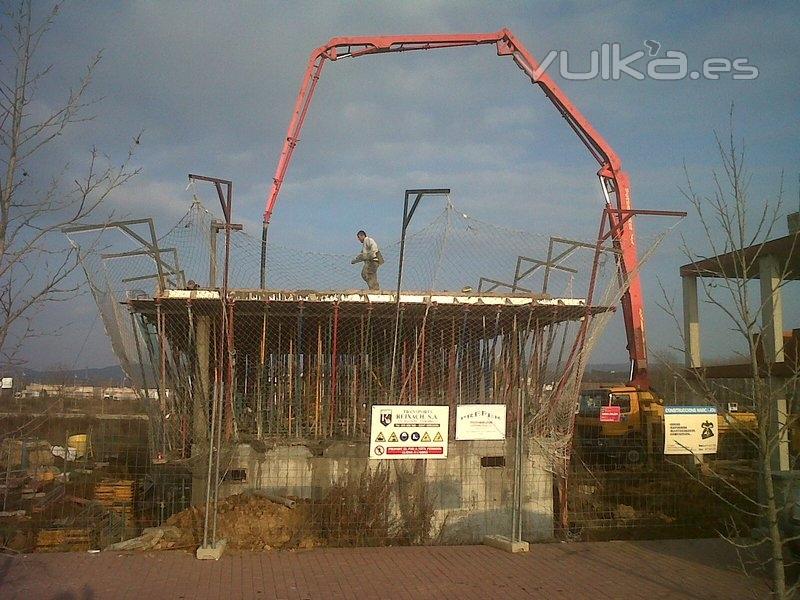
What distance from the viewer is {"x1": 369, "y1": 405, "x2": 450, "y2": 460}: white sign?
9.14 m

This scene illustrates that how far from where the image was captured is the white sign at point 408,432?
30.0 feet

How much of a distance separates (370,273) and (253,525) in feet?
14.9

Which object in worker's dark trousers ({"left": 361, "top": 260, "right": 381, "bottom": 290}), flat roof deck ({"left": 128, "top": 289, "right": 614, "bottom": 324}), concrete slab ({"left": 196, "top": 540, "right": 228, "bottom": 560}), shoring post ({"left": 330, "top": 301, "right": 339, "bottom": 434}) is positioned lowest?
concrete slab ({"left": 196, "top": 540, "right": 228, "bottom": 560})

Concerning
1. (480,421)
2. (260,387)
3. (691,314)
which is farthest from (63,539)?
(691,314)

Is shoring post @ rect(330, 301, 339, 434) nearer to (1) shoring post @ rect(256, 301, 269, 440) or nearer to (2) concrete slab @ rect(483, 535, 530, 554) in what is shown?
(1) shoring post @ rect(256, 301, 269, 440)

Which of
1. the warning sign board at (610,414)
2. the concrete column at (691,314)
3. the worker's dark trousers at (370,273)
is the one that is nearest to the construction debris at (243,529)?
the worker's dark trousers at (370,273)

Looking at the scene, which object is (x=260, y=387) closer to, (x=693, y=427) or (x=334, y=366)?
(x=334, y=366)

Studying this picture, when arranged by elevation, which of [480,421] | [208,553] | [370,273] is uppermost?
[370,273]

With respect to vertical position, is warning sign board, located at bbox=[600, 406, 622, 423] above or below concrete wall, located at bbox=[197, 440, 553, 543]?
above

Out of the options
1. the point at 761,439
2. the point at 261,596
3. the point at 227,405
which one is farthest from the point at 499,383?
the point at 761,439

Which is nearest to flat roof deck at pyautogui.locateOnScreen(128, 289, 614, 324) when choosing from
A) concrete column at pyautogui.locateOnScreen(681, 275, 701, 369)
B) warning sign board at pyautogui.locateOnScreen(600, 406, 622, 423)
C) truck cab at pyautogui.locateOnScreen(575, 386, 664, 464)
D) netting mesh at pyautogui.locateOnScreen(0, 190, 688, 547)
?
netting mesh at pyautogui.locateOnScreen(0, 190, 688, 547)

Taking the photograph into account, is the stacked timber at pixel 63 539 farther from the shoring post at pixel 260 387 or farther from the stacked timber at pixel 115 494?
the shoring post at pixel 260 387

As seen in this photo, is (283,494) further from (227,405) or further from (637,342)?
(637,342)

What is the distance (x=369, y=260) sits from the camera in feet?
38.9
